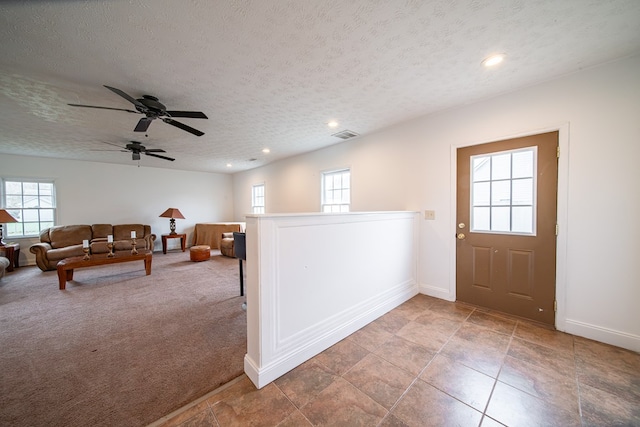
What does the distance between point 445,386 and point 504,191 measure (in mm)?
2138

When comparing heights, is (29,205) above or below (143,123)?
below

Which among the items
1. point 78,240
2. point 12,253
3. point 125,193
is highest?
point 125,193

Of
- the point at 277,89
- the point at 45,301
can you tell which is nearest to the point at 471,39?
the point at 277,89

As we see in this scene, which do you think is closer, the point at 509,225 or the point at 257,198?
the point at 509,225

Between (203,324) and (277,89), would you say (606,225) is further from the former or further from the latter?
(203,324)

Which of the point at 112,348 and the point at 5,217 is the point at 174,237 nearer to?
the point at 5,217

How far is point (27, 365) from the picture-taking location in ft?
5.76

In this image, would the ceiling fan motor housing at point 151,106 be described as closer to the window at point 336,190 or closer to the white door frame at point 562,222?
the window at point 336,190

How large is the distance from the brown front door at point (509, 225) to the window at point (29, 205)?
858cm

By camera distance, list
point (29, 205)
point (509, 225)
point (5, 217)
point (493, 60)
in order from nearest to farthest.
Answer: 1. point (493, 60)
2. point (509, 225)
3. point (5, 217)
4. point (29, 205)

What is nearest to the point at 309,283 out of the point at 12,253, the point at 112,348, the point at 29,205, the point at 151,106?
the point at 112,348

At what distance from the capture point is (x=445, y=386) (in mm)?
1542

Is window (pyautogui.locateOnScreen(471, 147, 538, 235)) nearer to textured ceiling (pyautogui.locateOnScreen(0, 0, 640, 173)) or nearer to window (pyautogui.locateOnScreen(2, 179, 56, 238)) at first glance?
textured ceiling (pyautogui.locateOnScreen(0, 0, 640, 173))

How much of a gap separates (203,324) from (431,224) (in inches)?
120
